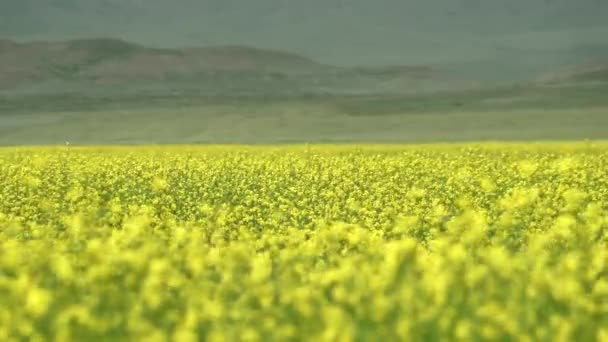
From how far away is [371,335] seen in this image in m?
6.38

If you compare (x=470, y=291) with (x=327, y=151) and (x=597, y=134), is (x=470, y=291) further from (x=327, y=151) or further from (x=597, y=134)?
(x=597, y=134)

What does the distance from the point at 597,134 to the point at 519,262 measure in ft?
189

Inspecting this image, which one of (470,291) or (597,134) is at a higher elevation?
(597,134)

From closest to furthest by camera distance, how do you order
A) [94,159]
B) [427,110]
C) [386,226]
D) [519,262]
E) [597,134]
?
1. [519,262]
2. [386,226]
3. [94,159]
4. [597,134]
5. [427,110]

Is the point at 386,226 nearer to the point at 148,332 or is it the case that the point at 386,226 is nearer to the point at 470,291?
the point at 470,291

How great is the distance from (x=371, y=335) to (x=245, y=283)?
1.40 m

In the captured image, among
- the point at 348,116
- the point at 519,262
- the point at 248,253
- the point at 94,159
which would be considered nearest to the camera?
the point at 519,262

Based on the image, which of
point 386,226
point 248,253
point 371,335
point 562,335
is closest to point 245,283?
point 248,253

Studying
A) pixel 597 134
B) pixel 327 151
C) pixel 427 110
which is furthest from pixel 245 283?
pixel 427 110

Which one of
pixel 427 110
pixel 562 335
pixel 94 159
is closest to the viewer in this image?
pixel 562 335

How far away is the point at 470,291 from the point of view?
7535 millimetres

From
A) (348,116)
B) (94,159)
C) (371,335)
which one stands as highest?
(348,116)

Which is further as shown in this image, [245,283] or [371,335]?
[245,283]

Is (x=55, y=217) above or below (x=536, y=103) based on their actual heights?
below
